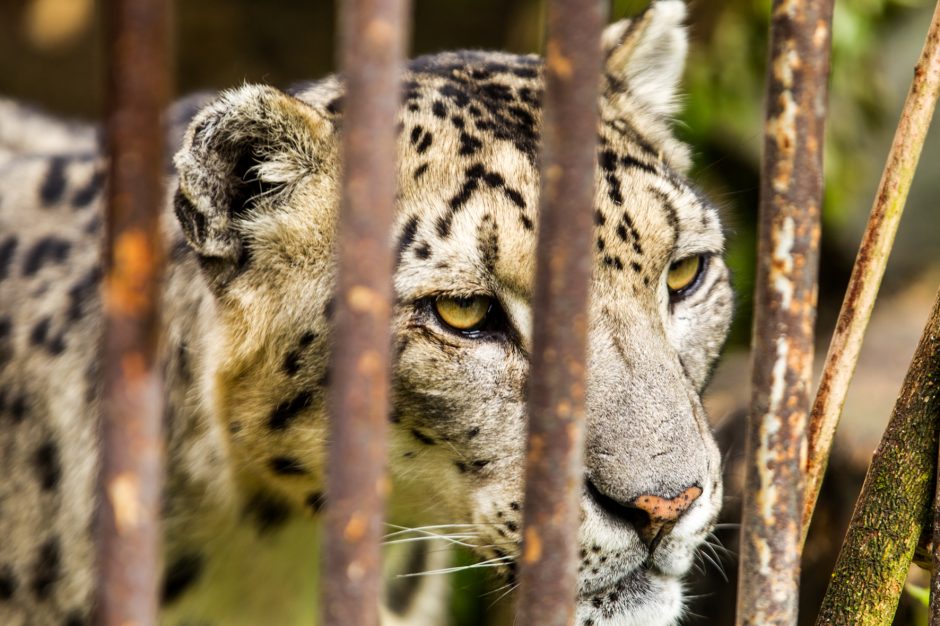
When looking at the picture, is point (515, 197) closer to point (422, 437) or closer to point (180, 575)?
point (422, 437)

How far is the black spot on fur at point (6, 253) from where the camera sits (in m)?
3.81

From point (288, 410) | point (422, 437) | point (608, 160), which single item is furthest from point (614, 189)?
point (288, 410)

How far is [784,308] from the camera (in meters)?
1.80

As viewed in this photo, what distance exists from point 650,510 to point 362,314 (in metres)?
1.13

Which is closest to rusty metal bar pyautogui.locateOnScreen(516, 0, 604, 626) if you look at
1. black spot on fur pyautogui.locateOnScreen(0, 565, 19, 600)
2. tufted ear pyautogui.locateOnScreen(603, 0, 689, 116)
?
tufted ear pyautogui.locateOnScreen(603, 0, 689, 116)

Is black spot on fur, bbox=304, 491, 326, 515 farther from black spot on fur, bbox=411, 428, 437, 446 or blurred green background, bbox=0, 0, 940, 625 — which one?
blurred green background, bbox=0, 0, 940, 625

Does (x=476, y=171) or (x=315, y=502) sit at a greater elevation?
(x=476, y=171)

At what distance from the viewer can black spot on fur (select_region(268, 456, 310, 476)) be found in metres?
2.95

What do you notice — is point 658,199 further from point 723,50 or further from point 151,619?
point 723,50

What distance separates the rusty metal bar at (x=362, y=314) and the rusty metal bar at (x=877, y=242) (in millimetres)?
925

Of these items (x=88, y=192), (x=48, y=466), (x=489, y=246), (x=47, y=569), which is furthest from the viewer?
(x=88, y=192)

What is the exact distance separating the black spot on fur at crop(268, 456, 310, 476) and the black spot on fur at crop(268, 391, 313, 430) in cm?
9

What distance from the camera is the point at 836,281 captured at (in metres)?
7.44

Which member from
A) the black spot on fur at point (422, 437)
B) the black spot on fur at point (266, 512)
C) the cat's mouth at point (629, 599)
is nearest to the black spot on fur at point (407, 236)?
the black spot on fur at point (422, 437)
